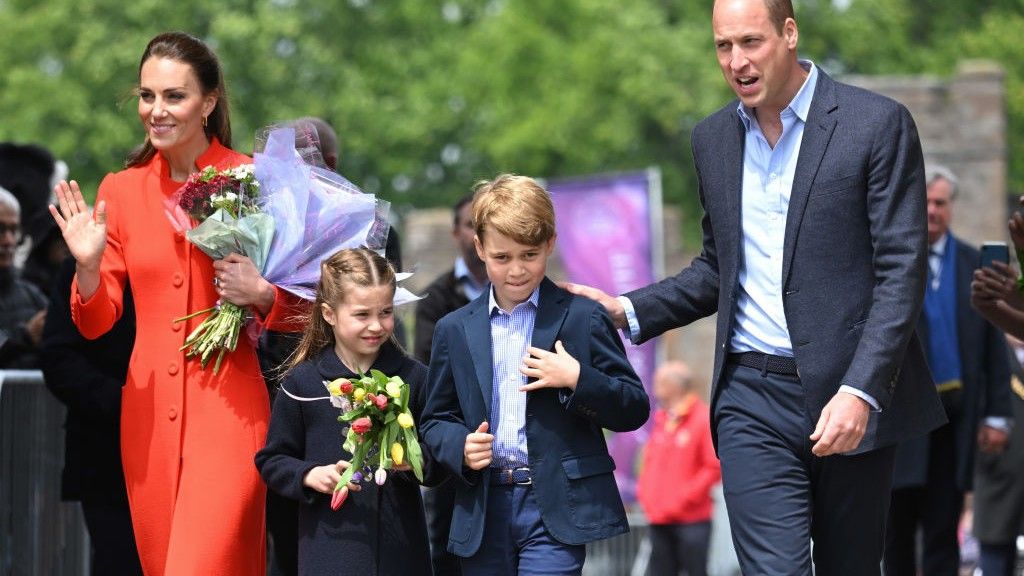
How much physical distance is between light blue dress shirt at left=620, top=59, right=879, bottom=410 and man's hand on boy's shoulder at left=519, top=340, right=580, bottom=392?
0.53 metres

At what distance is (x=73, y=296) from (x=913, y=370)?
280cm

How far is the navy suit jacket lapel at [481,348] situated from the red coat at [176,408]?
2.32 feet

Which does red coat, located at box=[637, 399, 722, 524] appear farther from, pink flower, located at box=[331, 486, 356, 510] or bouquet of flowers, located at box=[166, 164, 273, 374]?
pink flower, located at box=[331, 486, 356, 510]

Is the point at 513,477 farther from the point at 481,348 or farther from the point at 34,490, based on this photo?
the point at 34,490

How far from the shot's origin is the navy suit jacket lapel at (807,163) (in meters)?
5.40

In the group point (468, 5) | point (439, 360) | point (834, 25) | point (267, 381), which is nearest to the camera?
point (439, 360)

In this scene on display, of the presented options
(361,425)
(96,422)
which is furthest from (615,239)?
(361,425)

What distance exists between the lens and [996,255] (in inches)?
299

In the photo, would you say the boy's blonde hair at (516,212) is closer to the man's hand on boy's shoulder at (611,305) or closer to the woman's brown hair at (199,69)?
the man's hand on boy's shoulder at (611,305)

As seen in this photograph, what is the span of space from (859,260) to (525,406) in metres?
1.16

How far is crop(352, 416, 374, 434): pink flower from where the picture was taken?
5.45m

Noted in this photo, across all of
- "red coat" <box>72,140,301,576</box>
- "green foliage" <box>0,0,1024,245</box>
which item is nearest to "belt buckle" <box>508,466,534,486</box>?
"red coat" <box>72,140,301,576</box>

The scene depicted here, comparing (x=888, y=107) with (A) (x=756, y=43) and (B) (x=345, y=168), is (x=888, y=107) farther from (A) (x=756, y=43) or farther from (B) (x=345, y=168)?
(B) (x=345, y=168)

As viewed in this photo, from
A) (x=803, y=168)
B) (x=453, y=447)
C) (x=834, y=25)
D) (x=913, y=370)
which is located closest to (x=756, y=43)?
(x=803, y=168)
